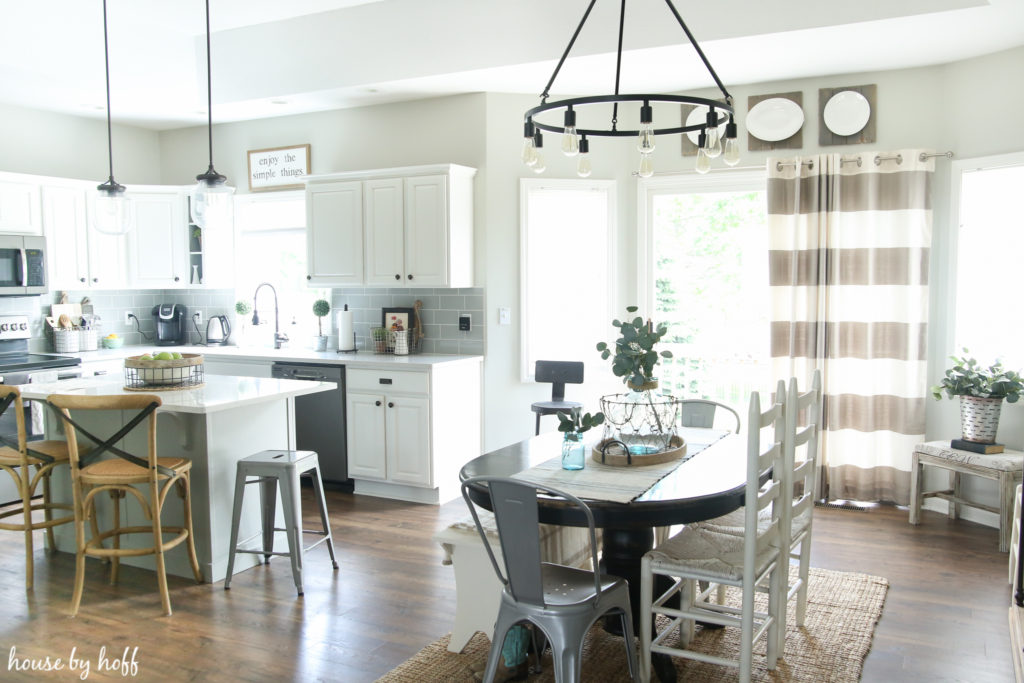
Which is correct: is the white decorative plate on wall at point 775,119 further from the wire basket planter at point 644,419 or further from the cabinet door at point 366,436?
the cabinet door at point 366,436

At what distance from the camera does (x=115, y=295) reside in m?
6.55

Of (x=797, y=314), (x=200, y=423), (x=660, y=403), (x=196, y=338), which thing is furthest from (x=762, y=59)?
(x=196, y=338)

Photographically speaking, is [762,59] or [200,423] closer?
[200,423]

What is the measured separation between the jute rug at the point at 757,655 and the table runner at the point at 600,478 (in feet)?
2.38

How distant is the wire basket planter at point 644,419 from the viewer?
314 centimetres

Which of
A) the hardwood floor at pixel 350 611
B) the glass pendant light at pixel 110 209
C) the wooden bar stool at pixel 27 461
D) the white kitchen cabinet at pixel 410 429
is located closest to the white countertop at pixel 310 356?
the white kitchen cabinet at pixel 410 429

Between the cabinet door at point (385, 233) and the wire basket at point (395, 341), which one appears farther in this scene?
the wire basket at point (395, 341)

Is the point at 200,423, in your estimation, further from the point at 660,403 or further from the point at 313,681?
the point at 660,403

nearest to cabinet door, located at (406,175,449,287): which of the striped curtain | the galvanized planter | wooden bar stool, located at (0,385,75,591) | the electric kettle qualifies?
the electric kettle

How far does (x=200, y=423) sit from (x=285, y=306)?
2.70m

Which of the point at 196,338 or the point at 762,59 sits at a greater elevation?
the point at 762,59

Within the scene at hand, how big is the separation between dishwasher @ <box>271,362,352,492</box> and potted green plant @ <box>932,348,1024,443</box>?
3602mm

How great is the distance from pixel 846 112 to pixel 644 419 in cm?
284

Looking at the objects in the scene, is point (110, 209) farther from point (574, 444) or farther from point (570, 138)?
point (574, 444)
